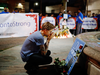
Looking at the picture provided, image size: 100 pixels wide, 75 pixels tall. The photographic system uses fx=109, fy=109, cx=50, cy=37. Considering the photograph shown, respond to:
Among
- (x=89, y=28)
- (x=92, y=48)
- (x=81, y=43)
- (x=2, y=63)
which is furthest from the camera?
(x=89, y=28)

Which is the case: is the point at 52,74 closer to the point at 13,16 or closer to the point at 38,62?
the point at 38,62

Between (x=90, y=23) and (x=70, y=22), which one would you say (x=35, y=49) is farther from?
(x=90, y=23)

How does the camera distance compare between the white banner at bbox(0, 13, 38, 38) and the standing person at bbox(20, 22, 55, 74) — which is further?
the white banner at bbox(0, 13, 38, 38)

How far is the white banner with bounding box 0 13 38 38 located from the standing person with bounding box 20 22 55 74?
4.00 meters

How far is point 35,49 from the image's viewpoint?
254cm

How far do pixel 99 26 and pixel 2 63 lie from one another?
9105mm

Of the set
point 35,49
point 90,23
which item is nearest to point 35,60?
point 35,49

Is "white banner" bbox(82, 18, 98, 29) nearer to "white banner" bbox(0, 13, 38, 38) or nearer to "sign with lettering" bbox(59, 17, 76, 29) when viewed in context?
"sign with lettering" bbox(59, 17, 76, 29)

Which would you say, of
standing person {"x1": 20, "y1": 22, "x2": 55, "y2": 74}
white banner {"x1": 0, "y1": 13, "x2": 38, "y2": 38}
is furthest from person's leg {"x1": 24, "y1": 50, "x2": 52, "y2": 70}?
white banner {"x1": 0, "y1": 13, "x2": 38, "y2": 38}

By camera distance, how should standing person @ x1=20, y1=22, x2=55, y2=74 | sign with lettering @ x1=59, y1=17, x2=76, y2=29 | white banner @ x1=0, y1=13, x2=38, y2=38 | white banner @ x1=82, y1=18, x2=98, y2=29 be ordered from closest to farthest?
standing person @ x1=20, y1=22, x2=55, y2=74
white banner @ x1=0, y1=13, x2=38, y2=38
sign with lettering @ x1=59, y1=17, x2=76, y2=29
white banner @ x1=82, y1=18, x2=98, y2=29

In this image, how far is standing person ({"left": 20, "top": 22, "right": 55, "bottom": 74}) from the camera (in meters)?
2.36

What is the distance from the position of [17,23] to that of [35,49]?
4.26 metres

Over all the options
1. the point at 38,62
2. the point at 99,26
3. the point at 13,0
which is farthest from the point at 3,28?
the point at 13,0

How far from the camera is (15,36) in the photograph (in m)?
6.60
